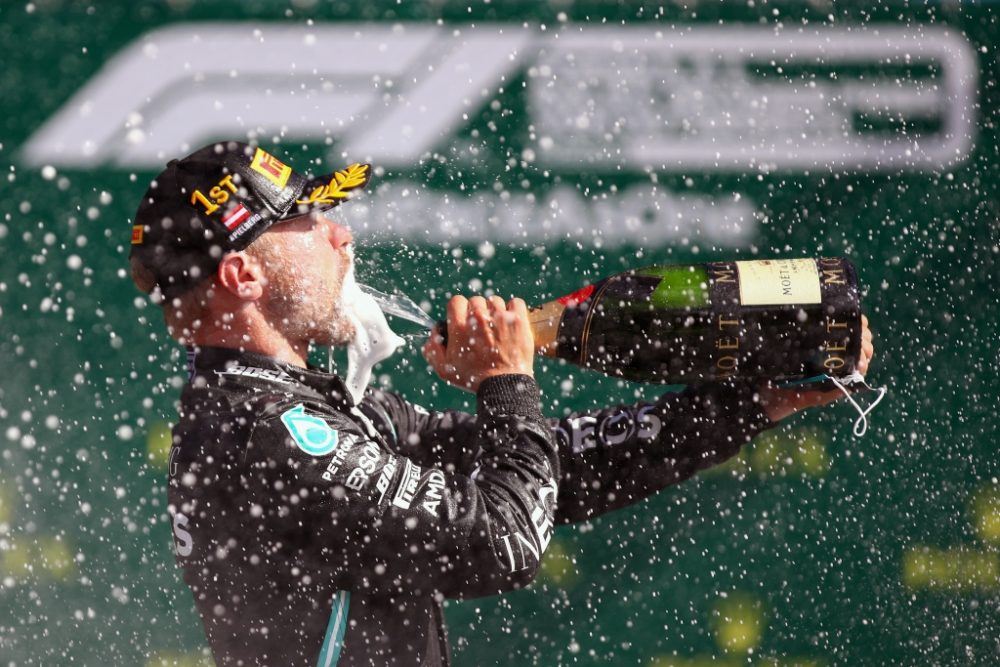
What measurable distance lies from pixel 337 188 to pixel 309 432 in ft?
1.65

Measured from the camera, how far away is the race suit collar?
197 cm

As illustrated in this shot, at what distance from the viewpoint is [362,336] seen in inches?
84.7

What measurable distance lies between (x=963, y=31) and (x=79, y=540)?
296cm

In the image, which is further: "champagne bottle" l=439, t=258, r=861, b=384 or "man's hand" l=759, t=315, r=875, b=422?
"man's hand" l=759, t=315, r=875, b=422

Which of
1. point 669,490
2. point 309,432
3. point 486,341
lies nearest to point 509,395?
point 486,341

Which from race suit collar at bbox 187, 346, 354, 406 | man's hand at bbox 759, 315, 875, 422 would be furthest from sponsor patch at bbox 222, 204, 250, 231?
man's hand at bbox 759, 315, 875, 422

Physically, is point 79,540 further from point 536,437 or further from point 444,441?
point 536,437

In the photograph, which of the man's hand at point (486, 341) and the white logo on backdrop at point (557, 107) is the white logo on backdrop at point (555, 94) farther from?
the man's hand at point (486, 341)

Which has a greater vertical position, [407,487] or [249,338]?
[249,338]

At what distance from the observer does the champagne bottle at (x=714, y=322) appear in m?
2.12

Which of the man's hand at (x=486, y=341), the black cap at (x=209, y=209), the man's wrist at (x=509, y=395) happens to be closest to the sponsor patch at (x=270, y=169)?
the black cap at (x=209, y=209)

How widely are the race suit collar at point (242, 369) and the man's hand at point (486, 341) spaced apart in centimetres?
27

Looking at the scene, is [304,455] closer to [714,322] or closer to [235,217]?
[235,217]

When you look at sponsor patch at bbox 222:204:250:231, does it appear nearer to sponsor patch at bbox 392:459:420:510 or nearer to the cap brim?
the cap brim
